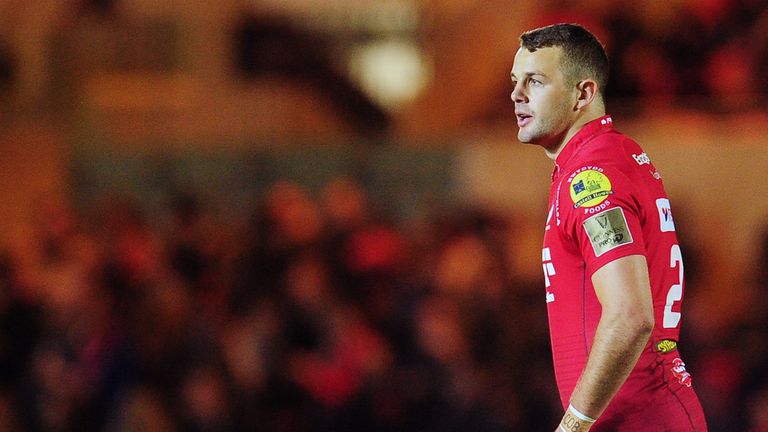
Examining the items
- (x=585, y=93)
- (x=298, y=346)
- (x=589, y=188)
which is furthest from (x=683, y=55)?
(x=589, y=188)

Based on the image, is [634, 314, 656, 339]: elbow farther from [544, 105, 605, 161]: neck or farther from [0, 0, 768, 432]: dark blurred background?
[0, 0, 768, 432]: dark blurred background

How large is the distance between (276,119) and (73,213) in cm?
195

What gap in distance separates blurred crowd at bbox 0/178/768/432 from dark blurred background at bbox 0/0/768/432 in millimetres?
15

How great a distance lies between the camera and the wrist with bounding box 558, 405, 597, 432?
120 inches

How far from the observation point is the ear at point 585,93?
3.36 m

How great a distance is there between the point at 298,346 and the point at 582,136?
4.31m

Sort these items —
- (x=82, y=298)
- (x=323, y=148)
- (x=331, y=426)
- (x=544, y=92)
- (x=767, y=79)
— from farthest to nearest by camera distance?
1. (x=323, y=148)
2. (x=767, y=79)
3. (x=82, y=298)
4. (x=331, y=426)
5. (x=544, y=92)

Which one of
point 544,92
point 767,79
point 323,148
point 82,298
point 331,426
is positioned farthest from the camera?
point 323,148

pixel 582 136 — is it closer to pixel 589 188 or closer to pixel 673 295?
pixel 589 188

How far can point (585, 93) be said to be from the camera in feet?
11.0

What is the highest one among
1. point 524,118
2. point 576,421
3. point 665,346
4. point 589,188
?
point 524,118

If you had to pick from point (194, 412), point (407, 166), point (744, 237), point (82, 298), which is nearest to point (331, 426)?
point (194, 412)

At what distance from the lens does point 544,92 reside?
11.0ft

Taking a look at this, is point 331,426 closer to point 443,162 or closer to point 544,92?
point 443,162
